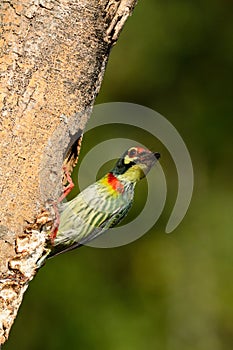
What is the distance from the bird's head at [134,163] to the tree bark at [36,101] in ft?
1.20

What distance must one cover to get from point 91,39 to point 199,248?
322 centimetres

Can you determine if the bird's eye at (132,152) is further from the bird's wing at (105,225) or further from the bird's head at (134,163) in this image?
the bird's wing at (105,225)

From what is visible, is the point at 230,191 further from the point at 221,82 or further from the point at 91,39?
the point at 91,39

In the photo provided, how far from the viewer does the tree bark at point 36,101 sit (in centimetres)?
210

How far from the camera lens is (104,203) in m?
2.68

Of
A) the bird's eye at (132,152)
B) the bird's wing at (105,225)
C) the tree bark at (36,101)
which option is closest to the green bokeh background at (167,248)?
the bird's wing at (105,225)

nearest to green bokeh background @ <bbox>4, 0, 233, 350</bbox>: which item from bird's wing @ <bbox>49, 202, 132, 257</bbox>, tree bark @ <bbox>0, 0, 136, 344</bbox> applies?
bird's wing @ <bbox>49, 202, 132, 257</bbox>

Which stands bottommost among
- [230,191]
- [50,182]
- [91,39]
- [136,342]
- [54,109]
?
[136,342]

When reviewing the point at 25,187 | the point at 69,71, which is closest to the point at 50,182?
the point at 25,187

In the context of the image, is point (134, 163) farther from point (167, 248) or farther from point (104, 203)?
point (167, 248)

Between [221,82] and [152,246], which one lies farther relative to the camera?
[221,82]

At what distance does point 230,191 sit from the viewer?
551 centimetres

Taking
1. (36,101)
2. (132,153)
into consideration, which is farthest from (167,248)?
(36,101)

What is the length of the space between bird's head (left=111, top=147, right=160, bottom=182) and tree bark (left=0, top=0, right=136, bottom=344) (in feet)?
1.20
